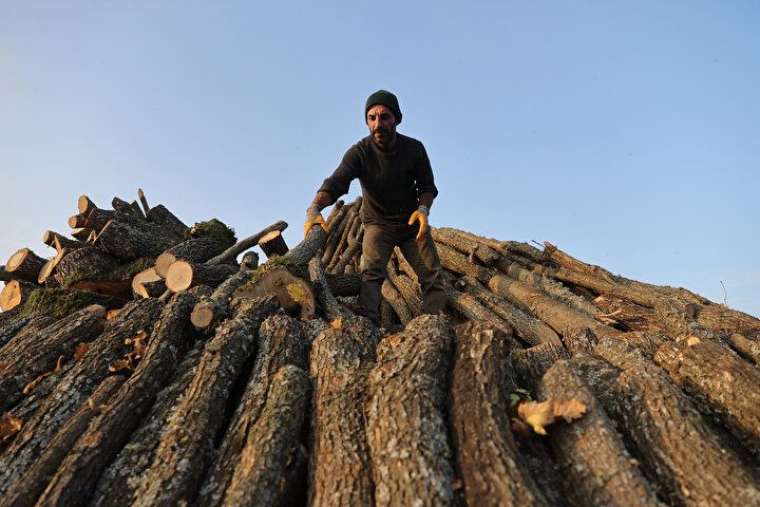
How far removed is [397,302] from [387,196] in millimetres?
2148

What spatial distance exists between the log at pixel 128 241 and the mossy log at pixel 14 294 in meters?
1.20

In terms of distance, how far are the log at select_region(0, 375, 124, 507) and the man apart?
2555mm

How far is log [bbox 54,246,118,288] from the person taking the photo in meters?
7.77

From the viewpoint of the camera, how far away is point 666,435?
2.88 m

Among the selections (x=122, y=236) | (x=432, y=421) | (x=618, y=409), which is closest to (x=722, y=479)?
(x=618, y=409)

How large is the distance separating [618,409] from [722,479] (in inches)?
28.7

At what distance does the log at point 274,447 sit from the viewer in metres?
2.66

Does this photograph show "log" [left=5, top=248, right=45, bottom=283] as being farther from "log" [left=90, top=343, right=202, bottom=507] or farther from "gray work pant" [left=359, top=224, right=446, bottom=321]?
"log" [left=90, top=343, right=202, bottom=507]

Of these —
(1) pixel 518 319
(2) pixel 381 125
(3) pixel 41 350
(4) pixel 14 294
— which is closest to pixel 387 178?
(2) pixel 381 125

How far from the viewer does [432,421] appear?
2916 millimetres

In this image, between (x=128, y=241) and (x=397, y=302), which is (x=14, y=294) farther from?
(x=397, y=302)

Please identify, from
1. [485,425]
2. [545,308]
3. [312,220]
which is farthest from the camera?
[545,308]

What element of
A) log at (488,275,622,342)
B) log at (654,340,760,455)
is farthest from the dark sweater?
log at (654,340,760,455)

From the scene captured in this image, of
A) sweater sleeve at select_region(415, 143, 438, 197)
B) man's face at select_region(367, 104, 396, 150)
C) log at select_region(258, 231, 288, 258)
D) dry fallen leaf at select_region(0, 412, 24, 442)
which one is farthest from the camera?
log at select_region(258, 231, 288, 258)
